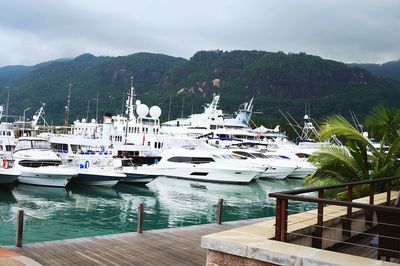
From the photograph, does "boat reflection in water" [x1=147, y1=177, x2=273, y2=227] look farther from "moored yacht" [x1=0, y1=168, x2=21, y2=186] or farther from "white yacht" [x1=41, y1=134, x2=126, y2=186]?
"moored yacht" [x1=0, y1=168, x2=21, y2=186]

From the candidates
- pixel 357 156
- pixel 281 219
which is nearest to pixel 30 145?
pixel 357 156

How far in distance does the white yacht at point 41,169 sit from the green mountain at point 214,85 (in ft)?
302

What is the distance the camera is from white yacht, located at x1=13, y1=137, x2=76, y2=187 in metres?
28.3

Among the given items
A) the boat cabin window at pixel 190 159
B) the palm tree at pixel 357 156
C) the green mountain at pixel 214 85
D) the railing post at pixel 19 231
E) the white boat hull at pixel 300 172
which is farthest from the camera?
the green mountain at pixel 214 85

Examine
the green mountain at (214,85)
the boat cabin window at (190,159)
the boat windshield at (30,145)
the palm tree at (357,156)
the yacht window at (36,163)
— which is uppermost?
the green mountain at (214,85)

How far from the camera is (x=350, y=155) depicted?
13.5 m

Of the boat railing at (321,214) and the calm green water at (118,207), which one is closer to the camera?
the boat railing at (321,214)

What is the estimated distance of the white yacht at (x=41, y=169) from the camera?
28.3m

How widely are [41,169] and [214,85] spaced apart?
413 ft

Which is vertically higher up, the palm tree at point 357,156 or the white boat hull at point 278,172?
the palm tree at point 357,156

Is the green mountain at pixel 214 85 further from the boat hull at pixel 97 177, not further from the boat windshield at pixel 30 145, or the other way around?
the boat hull at pixel 97 177

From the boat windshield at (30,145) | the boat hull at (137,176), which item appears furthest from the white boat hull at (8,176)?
the boat windshield at (30,145)

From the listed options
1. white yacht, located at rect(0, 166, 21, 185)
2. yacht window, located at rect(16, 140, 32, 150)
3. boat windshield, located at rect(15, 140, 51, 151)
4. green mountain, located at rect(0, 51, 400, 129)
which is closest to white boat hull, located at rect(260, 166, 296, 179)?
boat windshield, located at rect(15, 140, 51, 151)

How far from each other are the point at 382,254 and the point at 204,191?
25040mm
